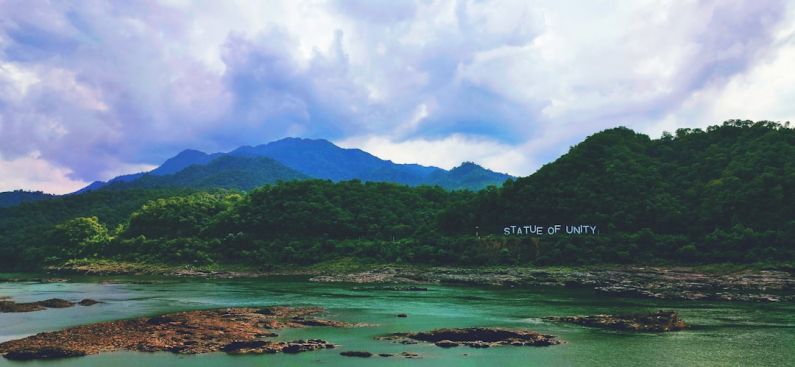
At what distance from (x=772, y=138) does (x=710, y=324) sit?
67.6 m

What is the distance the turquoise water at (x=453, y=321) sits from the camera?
1089 inches

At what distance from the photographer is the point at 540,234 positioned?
3593 inches

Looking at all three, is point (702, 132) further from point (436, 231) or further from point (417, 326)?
point (417, 326)

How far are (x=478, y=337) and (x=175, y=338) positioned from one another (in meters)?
16.7

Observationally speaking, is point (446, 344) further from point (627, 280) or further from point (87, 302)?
point (627, 280)

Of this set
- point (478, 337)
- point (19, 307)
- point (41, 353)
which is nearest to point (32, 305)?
point (19, 307)

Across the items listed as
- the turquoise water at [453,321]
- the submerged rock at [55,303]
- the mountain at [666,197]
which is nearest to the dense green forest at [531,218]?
the mountain at [666,197]

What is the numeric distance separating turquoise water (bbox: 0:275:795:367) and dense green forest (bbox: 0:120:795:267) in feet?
80.2

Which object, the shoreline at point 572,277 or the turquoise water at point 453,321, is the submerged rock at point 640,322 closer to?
the turquoise water at point 453,321

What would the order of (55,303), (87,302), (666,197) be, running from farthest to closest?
(666,197), (87,302), (55,303)

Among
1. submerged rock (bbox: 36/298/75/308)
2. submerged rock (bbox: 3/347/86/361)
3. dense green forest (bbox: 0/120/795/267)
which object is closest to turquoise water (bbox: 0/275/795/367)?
submerged rock (bbox: 3/347/86/361)

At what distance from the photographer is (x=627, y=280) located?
66.2 metres

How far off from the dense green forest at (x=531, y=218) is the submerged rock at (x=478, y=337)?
4998cm

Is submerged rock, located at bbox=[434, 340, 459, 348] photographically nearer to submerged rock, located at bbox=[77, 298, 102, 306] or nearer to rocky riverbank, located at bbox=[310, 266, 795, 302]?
rocky riverbank, located at bbox=[310, 266, 795, 302]
